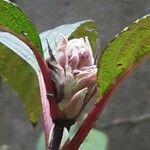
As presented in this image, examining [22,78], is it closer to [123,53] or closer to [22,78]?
[22,78]

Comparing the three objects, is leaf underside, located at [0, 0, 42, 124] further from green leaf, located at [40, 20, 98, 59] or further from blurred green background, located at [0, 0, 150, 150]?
blurred green background, located at [0, 0, 150, 150]

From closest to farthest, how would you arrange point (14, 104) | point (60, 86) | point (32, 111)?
point (60, 86) → point (32, 111) → point (14, 104)

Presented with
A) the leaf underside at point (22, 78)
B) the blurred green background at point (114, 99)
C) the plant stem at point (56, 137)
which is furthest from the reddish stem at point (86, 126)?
the blurred green background at point (114, 99)

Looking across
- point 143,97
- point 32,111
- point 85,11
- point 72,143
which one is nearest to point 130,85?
point 143,97

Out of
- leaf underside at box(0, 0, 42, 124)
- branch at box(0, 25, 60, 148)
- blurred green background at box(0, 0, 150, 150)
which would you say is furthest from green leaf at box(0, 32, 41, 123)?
blurred green background at box(0, 0, 150, 150)

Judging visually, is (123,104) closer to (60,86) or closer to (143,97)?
(143,97)
